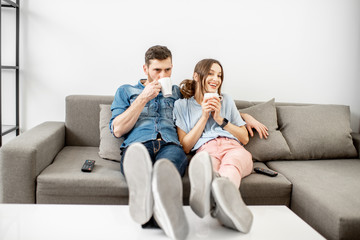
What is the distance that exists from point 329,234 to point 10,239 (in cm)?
129

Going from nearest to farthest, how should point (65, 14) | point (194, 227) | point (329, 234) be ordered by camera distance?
point (194, 227), point (329, 234), point (65, 14)

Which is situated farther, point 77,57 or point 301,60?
point 301,60

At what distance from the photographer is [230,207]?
0.99 meters

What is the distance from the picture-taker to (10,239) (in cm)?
94

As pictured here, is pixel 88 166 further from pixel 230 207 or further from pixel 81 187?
pixel 230 207

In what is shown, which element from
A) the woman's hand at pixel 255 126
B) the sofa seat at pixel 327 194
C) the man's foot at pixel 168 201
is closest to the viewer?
the man's foot at pixel 168 201

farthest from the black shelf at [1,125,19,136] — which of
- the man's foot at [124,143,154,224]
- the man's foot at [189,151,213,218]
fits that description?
the man's foot at [189,151,213,218]

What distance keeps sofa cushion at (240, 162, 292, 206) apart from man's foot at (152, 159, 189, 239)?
2.24 feet

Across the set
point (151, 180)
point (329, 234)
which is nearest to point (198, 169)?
point (151, 180)

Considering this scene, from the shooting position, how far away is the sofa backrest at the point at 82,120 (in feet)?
6.88

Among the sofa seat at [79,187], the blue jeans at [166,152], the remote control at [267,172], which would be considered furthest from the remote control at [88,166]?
the remote control at [267,172]

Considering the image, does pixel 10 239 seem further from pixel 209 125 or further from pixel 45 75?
pixel 45 75

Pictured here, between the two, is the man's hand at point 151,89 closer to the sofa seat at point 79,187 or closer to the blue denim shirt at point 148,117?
the blue denim shirt at point 148,117

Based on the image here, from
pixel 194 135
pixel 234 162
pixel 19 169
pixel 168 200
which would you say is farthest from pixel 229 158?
pixel 19 169
